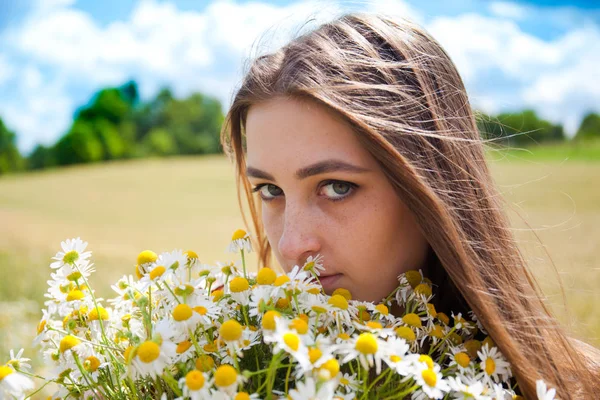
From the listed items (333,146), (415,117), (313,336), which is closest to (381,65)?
(415,117)

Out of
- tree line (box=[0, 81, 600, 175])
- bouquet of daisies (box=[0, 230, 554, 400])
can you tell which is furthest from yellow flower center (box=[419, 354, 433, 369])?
tree line (box=[0, 81, 600, 175])

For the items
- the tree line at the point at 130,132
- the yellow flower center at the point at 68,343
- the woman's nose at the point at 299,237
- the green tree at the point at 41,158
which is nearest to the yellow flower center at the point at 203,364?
the yellow flower center at the point at 68,343

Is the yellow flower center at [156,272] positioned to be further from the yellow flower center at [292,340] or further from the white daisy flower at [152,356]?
the yellow flower center at [292,340]

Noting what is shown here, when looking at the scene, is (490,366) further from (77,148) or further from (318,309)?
(77,148)

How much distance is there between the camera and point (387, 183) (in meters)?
1.64

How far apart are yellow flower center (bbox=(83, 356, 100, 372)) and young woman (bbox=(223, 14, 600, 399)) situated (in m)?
0.59

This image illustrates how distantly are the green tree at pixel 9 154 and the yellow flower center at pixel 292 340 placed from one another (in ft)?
171

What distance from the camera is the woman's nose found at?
158 cm

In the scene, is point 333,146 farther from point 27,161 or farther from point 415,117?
point 27,161

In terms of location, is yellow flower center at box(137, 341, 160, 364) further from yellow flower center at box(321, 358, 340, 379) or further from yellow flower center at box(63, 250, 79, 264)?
yellow flower center at box(63, 250, 79, 264)

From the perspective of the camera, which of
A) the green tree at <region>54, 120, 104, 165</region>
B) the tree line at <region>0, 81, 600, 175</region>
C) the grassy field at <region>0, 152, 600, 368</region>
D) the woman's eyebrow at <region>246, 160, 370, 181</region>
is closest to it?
the woman's eyebrow at <region>246, 160, 370, 181</region>

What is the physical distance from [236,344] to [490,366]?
2.15ft

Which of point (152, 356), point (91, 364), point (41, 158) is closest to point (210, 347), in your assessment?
point (152, 356)

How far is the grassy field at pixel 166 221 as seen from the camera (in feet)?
7.26
